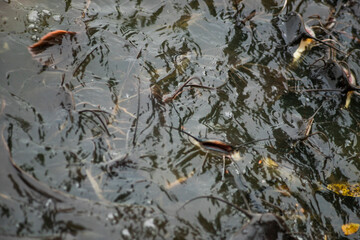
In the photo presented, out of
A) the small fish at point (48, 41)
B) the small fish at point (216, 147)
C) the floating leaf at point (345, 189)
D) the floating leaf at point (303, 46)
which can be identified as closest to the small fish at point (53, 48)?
the small fish at point (48, 41)

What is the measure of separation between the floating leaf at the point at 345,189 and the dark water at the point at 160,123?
5 cm

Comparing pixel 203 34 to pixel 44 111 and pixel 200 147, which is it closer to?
pixel 200 147

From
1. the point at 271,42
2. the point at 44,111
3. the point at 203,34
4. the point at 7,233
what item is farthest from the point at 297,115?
the point at 7,233

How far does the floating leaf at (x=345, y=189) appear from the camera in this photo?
252 cm

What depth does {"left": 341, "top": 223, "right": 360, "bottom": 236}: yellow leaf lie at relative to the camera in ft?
7.70

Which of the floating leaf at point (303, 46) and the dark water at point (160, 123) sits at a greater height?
the floating leaf at point (303, 46)

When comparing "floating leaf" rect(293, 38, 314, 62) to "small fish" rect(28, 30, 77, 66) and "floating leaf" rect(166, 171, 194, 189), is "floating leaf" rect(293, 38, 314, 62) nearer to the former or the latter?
"floating leaf" rect(166, 171, 194, 189)

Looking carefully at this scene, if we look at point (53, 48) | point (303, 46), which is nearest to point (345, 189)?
point (303, 46)

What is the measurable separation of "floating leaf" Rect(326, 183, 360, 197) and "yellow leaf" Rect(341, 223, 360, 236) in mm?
245

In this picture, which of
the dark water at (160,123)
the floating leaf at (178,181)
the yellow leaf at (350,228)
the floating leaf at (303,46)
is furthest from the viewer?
the floating leaf at (303,46)

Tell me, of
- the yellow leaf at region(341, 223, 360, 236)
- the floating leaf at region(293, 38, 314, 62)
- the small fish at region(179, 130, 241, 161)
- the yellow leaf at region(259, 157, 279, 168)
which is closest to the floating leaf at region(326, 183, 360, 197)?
the yellow leaf at region(341, 223, 360, 236)

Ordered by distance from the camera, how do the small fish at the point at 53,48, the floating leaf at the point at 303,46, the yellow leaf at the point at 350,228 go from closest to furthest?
the yellow leaf at the point at 350,228 → the small fish at the point at 53,48 → the floating leaf at the point at 303,46

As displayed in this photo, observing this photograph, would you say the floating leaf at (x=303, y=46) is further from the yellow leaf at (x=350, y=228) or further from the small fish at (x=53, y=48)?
the small fish at (x=53, y=48)

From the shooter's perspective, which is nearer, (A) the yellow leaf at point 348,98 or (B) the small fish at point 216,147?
(B) the small fish at point 216,147
